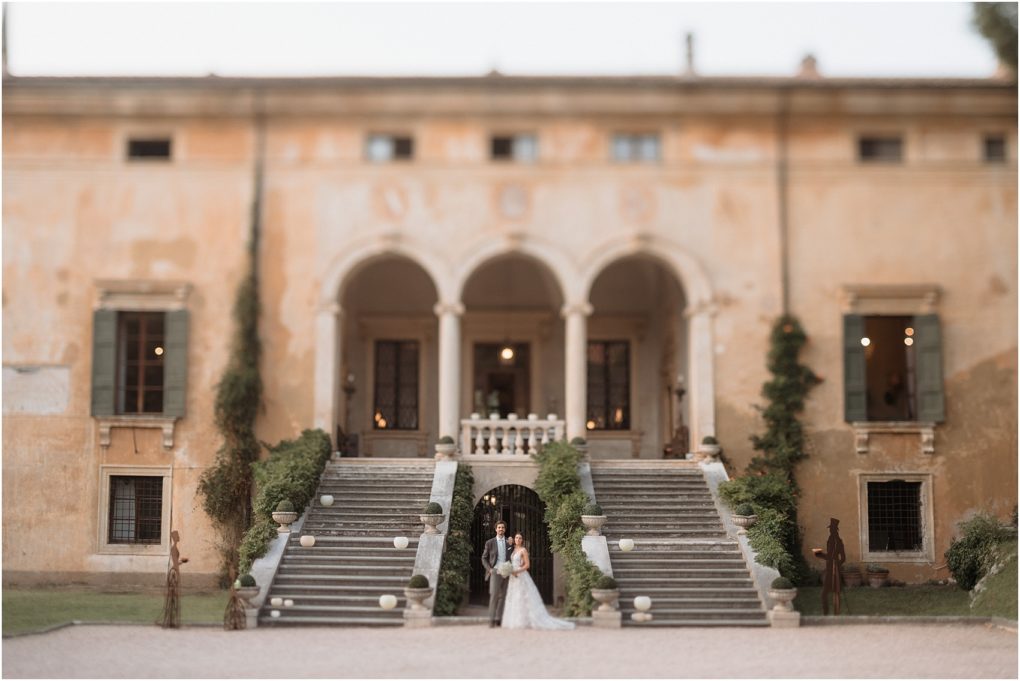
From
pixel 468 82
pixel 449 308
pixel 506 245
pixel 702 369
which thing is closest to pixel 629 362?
pixel 702 369

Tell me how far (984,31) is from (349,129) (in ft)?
38.8

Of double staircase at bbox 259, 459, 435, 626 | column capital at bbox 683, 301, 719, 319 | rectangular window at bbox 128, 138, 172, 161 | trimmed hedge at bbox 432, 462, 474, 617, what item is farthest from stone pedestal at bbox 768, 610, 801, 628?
rectangular window at bbox 128, 138, 172, 161

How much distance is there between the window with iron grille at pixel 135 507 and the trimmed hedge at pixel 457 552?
627 cm

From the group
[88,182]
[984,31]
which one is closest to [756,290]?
[984,31]

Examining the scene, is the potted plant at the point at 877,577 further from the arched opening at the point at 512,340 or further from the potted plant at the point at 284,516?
the potted plant at the point at 284,516

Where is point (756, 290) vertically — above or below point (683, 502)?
above

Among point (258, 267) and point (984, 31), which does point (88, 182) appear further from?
point (984, 31)

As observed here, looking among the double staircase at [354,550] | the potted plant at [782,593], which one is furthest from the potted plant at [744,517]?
the double staircase at [354,550]

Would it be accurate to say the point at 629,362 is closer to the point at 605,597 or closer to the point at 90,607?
the point at 605,597

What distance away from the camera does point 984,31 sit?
1834 centimetres

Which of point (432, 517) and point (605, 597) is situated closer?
point (605, 597)

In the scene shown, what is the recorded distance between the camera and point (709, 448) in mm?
21578

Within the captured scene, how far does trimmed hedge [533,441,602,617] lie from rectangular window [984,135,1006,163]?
416 inches

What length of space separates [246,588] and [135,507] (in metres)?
6.98
